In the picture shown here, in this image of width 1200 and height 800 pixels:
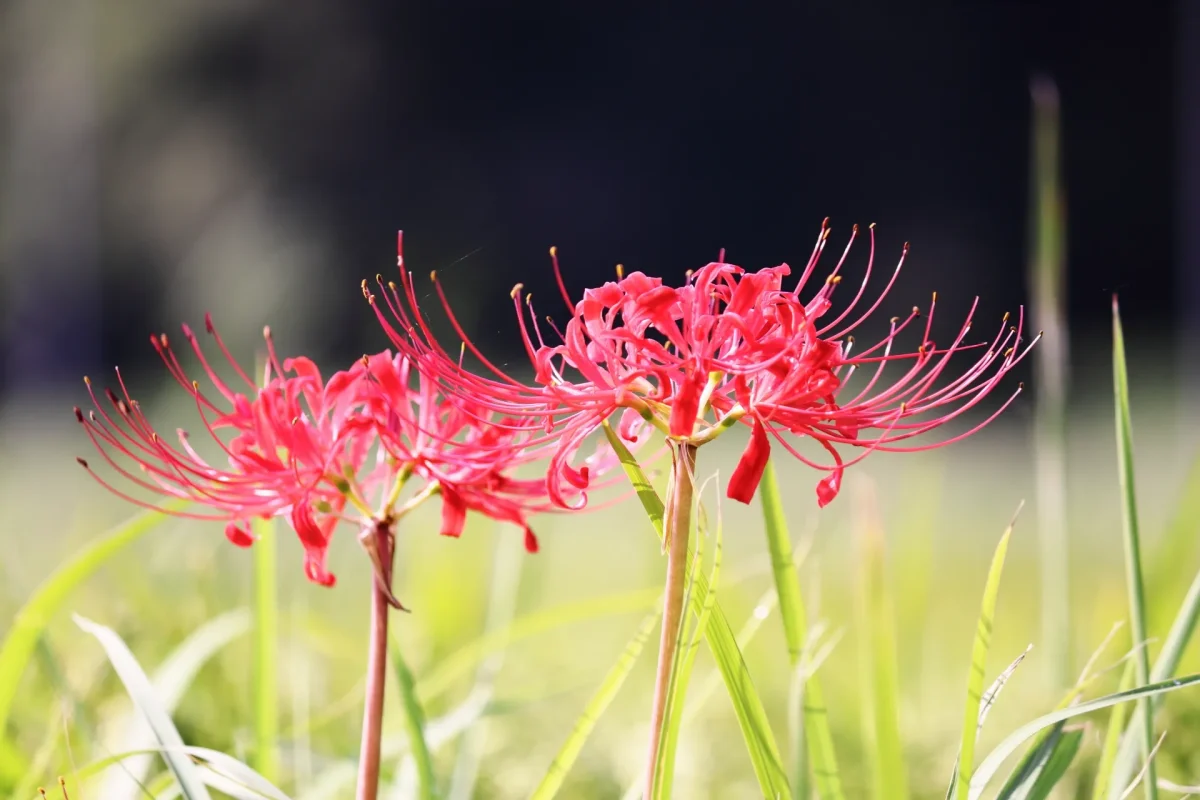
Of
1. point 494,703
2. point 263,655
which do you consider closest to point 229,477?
point 263,655

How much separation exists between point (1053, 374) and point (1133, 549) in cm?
24

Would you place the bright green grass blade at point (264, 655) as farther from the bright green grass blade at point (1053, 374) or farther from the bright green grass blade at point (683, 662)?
the bright green grass blade at point (1053, 374)

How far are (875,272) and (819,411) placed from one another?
10.9 feet

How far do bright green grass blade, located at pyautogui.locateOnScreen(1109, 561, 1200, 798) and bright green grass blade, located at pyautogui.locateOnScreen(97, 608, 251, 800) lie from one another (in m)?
0.51

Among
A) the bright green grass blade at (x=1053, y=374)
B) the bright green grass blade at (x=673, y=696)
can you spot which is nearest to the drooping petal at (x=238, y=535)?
the bright green grass blade at (x=673, y=696)

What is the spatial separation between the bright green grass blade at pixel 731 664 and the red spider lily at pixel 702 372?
3cm

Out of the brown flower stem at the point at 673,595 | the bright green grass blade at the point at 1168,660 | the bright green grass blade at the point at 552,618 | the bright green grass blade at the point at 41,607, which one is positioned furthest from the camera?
the bright green grass blade at the point at 552,618

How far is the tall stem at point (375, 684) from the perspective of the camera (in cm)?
47

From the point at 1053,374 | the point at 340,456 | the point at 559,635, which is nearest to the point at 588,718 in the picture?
the point at 340,456

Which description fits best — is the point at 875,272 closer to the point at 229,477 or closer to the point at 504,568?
the point at 504,568

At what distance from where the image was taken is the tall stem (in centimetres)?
47

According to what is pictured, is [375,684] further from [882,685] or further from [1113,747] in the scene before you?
[1113,747]

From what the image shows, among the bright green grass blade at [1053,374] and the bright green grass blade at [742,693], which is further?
the bright green grass blade at [1053,374]

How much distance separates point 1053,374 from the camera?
775 mm
